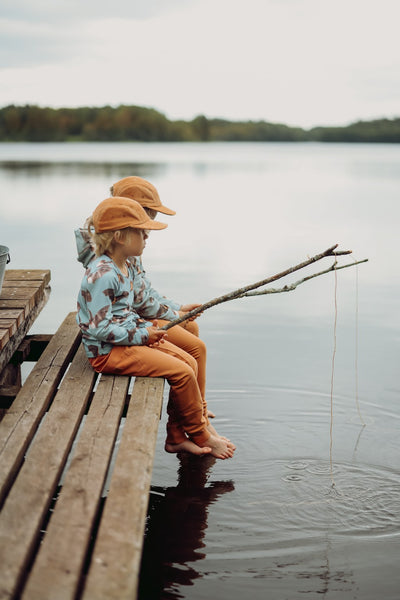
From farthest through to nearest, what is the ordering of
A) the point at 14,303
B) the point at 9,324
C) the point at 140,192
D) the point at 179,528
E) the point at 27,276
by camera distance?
Result: the point at 27,276 → the point at 14,303 → the point at 140,192 → the point at 9,324 → the point at 179,528

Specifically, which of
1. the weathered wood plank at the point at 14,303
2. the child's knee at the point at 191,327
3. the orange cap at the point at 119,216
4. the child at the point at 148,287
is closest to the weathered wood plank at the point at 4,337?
the weathered wood plank at the point at 14,303

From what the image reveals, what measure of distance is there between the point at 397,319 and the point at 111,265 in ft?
15.8

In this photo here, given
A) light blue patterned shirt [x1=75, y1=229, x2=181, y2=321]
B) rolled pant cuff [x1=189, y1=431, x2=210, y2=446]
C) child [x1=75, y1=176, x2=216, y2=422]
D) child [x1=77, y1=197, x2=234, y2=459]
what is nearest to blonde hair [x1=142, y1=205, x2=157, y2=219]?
child [x1=75, y1=176, x2=216, y2=422]

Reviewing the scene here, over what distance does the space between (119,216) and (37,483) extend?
1357 mm

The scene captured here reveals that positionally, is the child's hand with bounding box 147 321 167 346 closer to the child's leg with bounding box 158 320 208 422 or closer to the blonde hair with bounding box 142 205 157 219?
the child's leg with bounding box 158 320 208 422

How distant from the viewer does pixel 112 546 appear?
2.28 metres

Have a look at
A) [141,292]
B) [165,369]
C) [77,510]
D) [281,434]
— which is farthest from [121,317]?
[281,434]

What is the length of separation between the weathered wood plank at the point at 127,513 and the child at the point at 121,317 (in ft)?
0.75

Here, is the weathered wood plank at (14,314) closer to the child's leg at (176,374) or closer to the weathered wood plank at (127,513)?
the child's leg at (176,374)

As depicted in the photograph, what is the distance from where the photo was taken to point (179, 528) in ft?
11.7

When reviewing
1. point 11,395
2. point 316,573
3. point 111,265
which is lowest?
point 316,573

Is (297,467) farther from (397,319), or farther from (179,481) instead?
(397,319)

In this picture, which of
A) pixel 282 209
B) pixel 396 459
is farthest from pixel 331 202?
pixel 396 459

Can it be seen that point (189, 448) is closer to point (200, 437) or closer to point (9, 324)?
point (200, 437)
